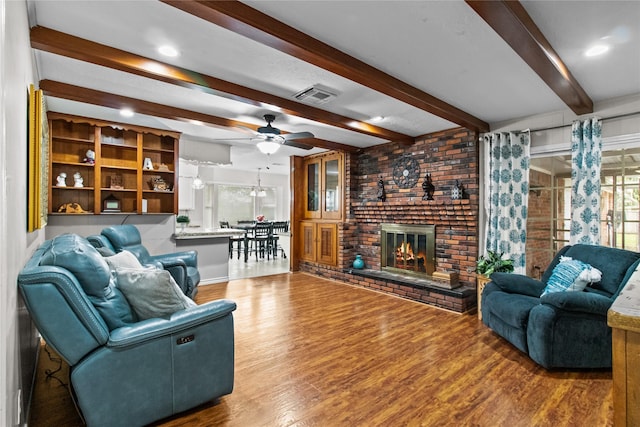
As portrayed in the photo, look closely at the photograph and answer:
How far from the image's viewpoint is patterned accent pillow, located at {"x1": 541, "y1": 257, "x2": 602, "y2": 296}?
2.72 m

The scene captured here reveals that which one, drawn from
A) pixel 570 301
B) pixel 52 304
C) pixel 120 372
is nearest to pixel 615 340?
pixel 570 301

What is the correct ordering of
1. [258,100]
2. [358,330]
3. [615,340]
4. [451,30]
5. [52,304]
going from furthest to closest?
[358,330]
[258,100]
[451,30]
[52,304]
[615,340]

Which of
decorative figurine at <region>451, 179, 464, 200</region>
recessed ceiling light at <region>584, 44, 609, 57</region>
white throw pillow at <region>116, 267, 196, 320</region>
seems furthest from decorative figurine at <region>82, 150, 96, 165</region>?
recessed ceiling light at <region>584, 44, 609, 57</region>

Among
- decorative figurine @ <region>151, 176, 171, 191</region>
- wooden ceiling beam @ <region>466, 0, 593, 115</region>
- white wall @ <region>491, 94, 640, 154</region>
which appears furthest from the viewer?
decorative figurine @ <region>151, 176, 171, 191</region>

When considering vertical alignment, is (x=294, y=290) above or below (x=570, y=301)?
below

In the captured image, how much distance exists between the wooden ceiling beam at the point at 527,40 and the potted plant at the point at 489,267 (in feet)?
5.76

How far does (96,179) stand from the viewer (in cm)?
432

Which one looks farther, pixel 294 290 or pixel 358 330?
pixel 294 290

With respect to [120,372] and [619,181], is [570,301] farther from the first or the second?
[120,372]

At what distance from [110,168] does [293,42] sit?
12.1ft

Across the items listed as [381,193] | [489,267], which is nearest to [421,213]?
[381,193]

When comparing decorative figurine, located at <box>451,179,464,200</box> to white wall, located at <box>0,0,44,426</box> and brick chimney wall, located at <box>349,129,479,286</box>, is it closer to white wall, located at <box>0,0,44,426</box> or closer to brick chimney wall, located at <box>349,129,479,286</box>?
brick chimney wall, located at <box>349,129,479,286</box>

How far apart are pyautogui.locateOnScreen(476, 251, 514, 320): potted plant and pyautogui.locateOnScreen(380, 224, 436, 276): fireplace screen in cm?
95

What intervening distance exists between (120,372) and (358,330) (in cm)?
222
